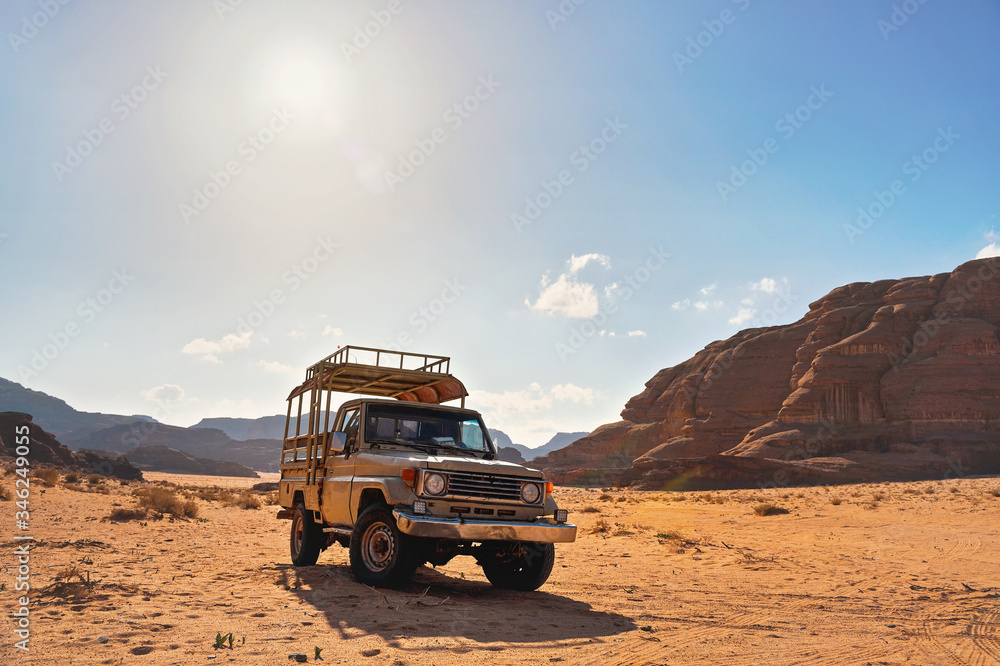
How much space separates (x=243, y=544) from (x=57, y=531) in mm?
4220

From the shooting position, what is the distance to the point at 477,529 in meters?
7.61

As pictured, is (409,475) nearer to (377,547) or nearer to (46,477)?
(377,547)

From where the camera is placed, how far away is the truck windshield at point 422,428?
9555 millimetres

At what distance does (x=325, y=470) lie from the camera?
33.6 feet

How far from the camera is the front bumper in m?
7.45

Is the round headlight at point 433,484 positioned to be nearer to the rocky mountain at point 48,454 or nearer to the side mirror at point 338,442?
the side mirror at point 338,442

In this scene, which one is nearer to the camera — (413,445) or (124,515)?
(413,445)

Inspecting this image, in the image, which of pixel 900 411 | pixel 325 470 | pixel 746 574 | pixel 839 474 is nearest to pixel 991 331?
pixel 900 411

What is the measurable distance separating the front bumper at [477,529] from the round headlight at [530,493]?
36 centimetres

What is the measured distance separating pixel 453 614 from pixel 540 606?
1294 mm

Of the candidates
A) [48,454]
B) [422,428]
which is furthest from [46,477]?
[422,428]

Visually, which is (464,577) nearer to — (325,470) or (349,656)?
(325,470)

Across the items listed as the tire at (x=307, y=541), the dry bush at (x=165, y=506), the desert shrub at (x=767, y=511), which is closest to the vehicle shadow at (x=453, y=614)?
the tire at (x=307, y=541)

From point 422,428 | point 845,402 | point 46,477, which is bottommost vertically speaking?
point 46,477
